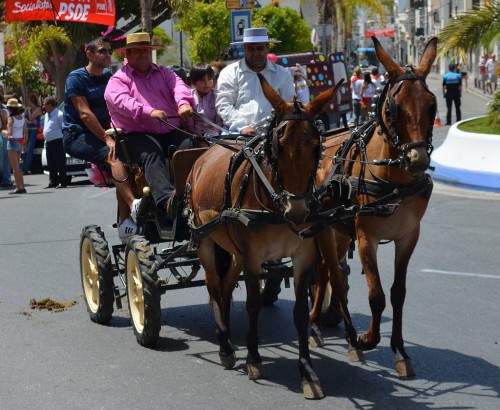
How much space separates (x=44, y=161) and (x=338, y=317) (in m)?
17.9

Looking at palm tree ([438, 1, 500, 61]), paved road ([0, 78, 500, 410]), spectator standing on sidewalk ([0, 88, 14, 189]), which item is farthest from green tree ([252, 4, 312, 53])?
paved road ([0, 78, 500, 410])

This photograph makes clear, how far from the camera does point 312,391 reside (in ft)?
23.7

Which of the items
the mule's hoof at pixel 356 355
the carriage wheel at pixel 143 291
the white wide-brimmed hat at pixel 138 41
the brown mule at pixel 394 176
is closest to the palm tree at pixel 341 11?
the white wide-brimmed hat at pixel 138 41

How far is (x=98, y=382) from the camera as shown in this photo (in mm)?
7820

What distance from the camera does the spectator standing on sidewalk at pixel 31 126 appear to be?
88.7ft

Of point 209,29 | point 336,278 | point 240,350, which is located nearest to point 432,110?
point 336,278

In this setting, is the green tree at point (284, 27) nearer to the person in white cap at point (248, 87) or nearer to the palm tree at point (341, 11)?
the palm tree at point (341, 11)

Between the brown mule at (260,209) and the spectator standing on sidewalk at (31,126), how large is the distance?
1903cm

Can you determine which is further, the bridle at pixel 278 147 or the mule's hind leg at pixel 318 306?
the mule's hind leg at pixel 318 306

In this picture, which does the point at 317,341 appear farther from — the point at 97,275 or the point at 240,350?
the point at 97,275

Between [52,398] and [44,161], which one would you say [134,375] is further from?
[44,161]

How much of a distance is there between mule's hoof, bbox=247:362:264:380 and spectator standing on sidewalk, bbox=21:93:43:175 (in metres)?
20.2

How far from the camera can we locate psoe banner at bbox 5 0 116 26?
95.6ft

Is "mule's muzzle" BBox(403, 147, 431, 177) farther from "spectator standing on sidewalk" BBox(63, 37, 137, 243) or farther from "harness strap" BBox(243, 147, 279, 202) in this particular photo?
"spectator standing on sidewalk" BBox(63, 37, 137, 243)
